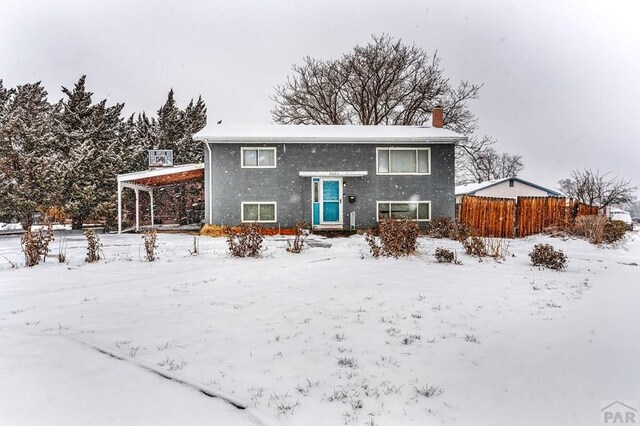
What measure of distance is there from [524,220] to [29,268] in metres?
16.8

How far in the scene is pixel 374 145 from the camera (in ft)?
51.5

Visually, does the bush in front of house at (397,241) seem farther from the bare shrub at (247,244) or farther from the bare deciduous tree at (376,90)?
the bare deciduous tree at (376,90)

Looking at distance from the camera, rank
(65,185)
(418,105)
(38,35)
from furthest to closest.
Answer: (418,105) < (65,185) < (38,35)

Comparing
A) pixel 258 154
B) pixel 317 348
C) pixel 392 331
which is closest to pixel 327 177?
pixel 258 154

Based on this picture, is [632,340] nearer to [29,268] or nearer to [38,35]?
[38,35]

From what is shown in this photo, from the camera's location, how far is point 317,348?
11.6 feet

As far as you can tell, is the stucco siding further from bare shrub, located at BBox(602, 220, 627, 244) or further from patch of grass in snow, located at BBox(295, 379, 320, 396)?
patch of grass in snow, located at BBox(295, 379, 320, 396)

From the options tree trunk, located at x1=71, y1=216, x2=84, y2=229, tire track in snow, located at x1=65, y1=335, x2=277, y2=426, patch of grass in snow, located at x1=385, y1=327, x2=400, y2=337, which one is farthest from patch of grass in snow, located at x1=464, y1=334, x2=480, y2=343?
tree trunk, located at x1=71, y1=216, x2=84, y2=229

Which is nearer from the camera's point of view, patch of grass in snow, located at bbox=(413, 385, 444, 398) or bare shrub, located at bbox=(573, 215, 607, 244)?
patch of grass in snow, located at bbox=(413, 385, 444, 398)

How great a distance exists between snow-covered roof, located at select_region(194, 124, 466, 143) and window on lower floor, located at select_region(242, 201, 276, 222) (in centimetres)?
272

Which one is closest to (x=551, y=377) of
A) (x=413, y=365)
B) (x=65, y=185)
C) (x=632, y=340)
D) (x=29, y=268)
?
(x=413, y=365)

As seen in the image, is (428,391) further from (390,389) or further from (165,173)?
(165,173)

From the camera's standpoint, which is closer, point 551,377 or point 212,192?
point 551,377

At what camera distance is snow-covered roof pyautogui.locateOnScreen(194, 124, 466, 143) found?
15109 millimetres
